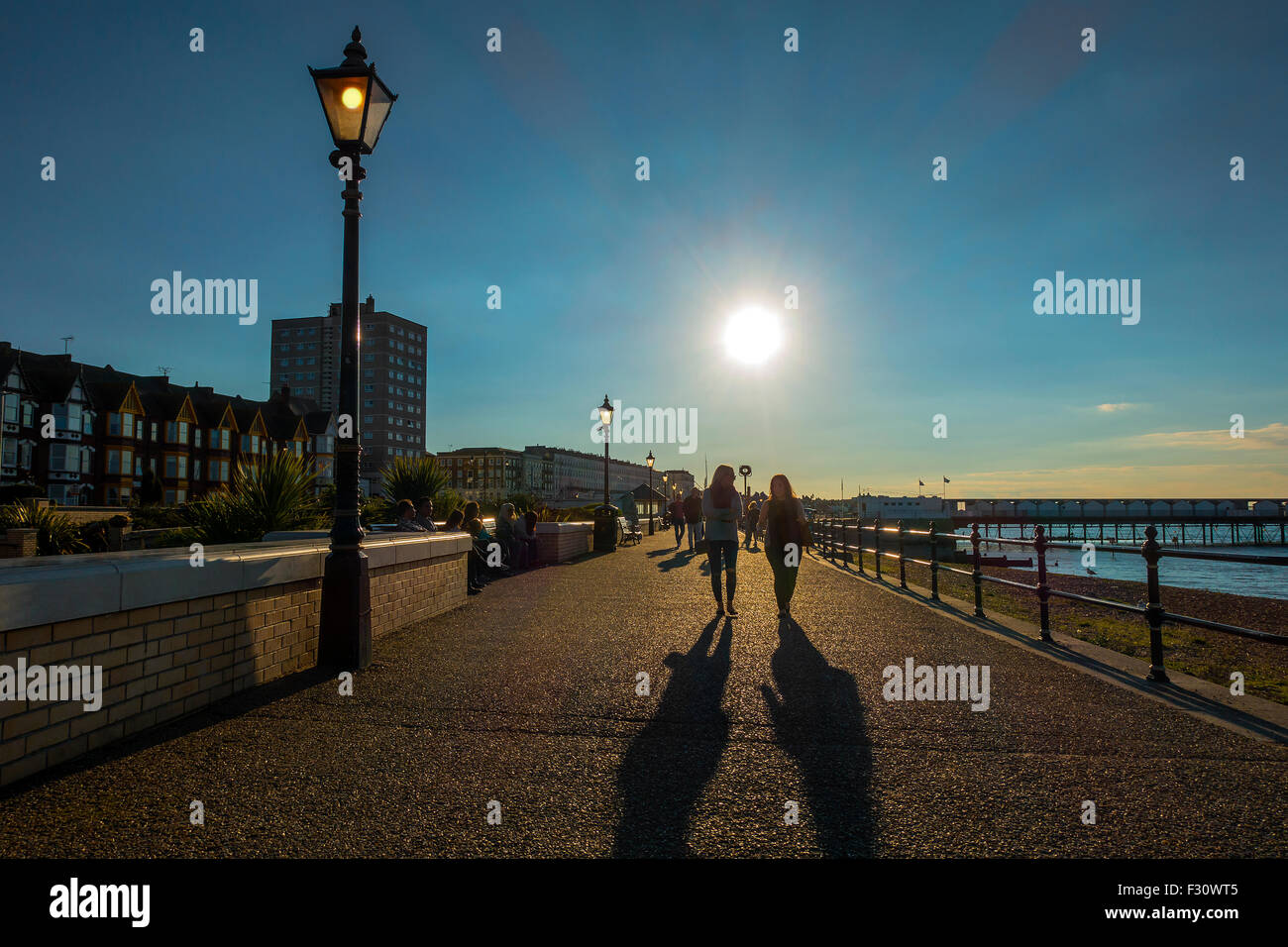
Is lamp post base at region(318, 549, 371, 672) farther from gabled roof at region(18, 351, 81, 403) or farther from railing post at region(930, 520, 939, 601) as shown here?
gabled roof at region(18, 351, 81, 403)

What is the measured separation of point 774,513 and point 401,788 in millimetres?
6714

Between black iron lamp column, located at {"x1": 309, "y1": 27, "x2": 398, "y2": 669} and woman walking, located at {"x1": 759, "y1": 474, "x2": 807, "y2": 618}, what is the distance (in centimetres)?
495

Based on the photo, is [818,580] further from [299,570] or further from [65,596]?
[65,596]

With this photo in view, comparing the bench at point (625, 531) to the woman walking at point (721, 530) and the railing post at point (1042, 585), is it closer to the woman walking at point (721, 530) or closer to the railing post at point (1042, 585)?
the woman walking at point (721, 530)

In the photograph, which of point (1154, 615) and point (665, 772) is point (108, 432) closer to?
point (665, 772)

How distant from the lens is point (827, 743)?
396cm

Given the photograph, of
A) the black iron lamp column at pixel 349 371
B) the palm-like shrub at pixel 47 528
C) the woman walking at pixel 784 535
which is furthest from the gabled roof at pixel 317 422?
the black iron lamp column at pixel 349 371

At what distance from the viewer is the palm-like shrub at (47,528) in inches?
474

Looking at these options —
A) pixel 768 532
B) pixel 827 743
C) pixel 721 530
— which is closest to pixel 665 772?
pixel 827 743

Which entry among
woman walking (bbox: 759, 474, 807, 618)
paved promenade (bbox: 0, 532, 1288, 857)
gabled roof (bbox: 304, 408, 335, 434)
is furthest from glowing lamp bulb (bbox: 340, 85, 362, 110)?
gabled roof (bbox: 304, 408, 335, 434)

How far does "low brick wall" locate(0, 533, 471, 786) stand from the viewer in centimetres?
319

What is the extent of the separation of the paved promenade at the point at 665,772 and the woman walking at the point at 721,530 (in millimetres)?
3058

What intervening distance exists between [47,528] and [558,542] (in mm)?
10071

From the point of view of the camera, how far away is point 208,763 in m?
3.49
